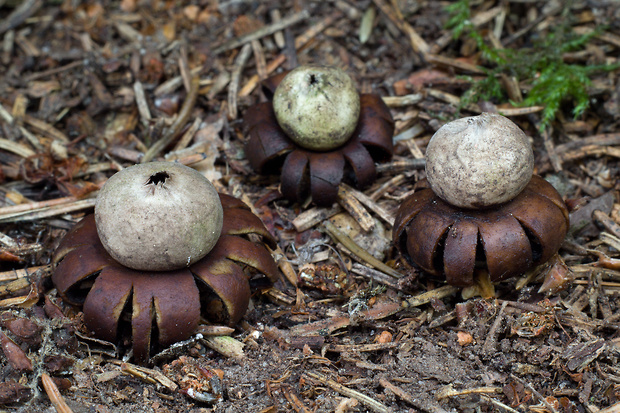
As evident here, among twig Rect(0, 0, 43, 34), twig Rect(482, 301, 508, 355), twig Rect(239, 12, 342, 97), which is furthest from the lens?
twig Rect(0, 0, 43, 34)

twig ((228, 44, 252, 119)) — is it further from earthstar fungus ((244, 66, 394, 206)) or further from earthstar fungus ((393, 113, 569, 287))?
earthstar fungus ((393, 113, 569, 287))

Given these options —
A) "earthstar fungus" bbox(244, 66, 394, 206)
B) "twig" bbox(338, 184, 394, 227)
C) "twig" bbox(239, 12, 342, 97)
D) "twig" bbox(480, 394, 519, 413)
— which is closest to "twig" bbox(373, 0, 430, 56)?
"twig" bbox(239, 12, 342, 97)

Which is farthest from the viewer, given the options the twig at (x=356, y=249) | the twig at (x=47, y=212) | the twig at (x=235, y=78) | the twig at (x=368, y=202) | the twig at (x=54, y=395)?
the twig at (x=235, y=78)

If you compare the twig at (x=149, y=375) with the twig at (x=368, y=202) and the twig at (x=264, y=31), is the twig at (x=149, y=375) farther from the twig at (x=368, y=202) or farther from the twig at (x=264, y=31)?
the twig at (x=264, y=31)

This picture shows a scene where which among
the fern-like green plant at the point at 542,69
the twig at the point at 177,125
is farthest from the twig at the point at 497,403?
the twig at the point at 177,125

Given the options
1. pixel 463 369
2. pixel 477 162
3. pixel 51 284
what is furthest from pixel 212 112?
pixel 463 369

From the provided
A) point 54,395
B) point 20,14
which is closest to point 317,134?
point 54,395
